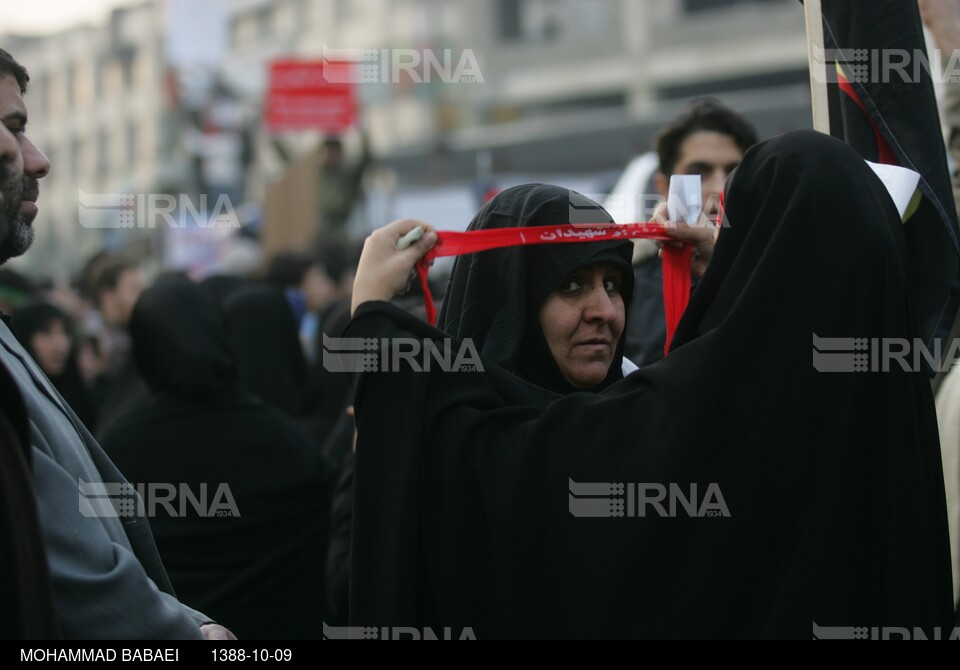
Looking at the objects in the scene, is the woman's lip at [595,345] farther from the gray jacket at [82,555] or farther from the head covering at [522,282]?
the gray jacket at [82,555]

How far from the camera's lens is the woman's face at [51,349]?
6266 millimetres

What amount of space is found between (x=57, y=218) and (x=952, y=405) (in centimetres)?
6058

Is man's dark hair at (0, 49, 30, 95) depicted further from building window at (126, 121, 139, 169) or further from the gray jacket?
building window at (126, 121, 139, 169)

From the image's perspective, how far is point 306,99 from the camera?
16609 millimetres

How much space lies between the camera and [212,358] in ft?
14.1

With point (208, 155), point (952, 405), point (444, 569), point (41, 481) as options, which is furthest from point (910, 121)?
point (208, 155)

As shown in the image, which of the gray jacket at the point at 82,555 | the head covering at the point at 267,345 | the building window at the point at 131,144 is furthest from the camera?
the building window at the point at 131,144

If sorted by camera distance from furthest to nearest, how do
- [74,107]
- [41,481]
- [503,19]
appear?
[74,107]
[503,19]
[41,481]

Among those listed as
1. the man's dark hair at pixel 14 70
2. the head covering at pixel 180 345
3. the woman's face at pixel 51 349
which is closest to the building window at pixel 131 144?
the woman's face at pixel 51 349

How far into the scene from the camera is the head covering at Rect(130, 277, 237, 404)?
4258 millimetres

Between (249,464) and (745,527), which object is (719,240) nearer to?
(745,527)

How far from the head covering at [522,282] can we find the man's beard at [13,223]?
897mm

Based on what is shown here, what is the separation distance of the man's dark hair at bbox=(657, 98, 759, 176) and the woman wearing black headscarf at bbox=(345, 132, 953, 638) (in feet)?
7.36

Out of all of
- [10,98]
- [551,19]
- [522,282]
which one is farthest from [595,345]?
[551,19]
